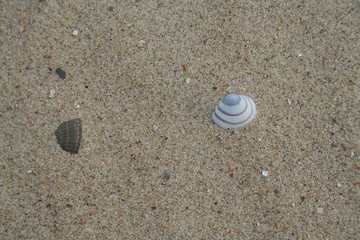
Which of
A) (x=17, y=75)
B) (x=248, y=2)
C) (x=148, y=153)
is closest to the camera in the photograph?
(x=148, y=153)

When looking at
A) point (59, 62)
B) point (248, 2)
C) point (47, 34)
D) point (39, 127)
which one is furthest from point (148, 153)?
point (248, 2)

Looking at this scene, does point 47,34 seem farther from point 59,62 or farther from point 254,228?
point 254,228

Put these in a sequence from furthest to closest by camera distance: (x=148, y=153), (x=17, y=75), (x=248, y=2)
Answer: (x=248, y=2)
(x=17, y=75)
(x=148, y=153)

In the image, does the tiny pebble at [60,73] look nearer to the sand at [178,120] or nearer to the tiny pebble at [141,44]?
the sand at [178,120]

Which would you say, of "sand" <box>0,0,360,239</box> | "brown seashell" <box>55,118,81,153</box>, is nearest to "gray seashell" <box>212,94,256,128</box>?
"sand" <box>0,0,360,239</box>

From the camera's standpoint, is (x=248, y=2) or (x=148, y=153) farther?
(x=248, y=2)

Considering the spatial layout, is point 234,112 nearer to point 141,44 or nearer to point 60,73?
point 141,44

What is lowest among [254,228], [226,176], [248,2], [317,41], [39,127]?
[254,228]
